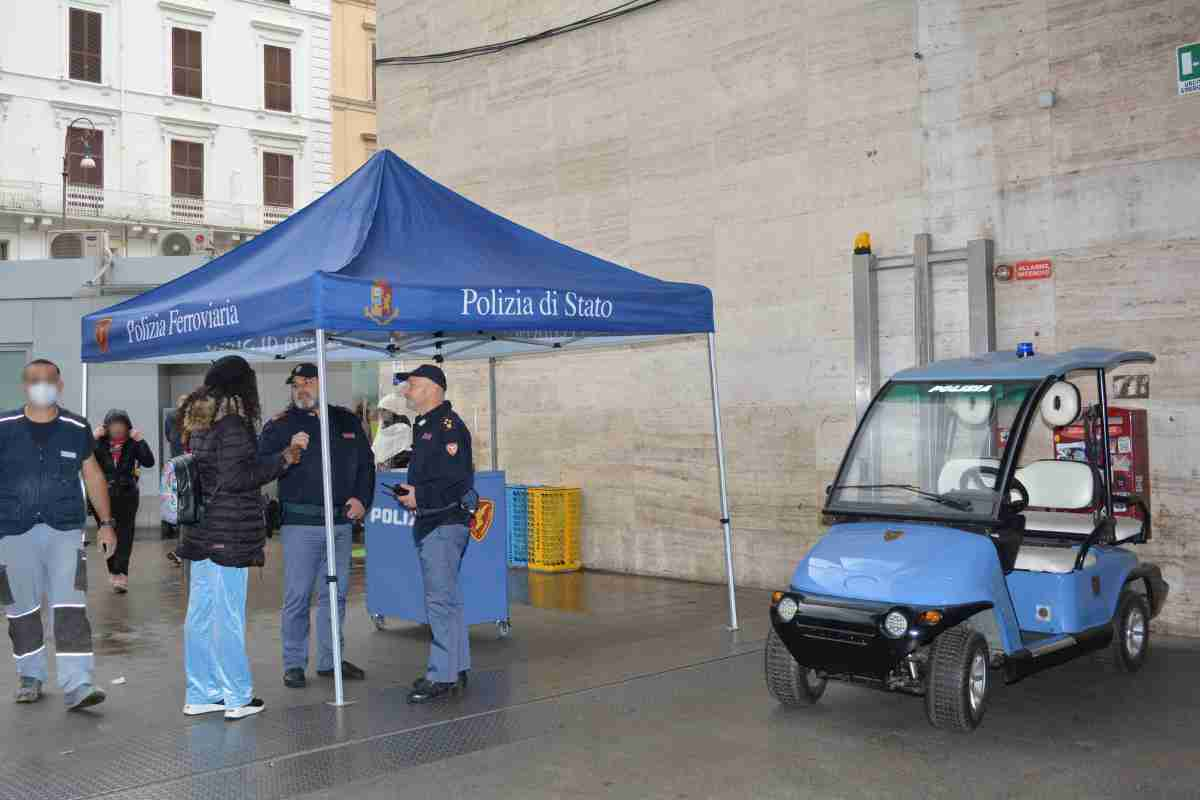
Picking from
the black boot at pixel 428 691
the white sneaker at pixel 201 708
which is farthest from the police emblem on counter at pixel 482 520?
the white sneaker at pixel 201 708

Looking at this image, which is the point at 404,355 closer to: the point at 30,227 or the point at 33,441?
the point at 33,441

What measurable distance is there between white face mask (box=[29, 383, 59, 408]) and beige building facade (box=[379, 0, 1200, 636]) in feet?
18.6

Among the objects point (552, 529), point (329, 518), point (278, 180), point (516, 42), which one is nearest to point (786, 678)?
point (329, 518)

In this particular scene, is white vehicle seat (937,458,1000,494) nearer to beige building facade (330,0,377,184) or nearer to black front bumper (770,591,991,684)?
black front bumper (770,591,991,684)

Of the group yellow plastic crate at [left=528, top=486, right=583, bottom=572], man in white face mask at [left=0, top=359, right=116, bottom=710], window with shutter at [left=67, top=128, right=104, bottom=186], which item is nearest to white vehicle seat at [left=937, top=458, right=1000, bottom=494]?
man in white face mask at [left=0, top=359, right=116, bottom=710]

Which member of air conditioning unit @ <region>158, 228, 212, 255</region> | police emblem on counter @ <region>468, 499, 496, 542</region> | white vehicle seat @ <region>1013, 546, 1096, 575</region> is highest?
air conditioning unit @ <region>158, 228, 212, 255</region>

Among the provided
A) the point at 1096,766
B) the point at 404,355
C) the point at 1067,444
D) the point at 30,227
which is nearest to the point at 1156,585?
the point at 1067,444

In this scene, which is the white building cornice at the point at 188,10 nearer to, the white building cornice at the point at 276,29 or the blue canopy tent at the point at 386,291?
the white building cornice at the point at 276,29

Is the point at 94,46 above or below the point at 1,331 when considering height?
above

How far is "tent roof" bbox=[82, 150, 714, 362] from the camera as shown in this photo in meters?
7.10

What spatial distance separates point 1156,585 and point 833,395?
3.63 meters

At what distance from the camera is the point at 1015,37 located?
31.5 ft

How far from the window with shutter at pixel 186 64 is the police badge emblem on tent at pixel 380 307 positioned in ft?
122

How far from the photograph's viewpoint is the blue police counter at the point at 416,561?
8891mm
